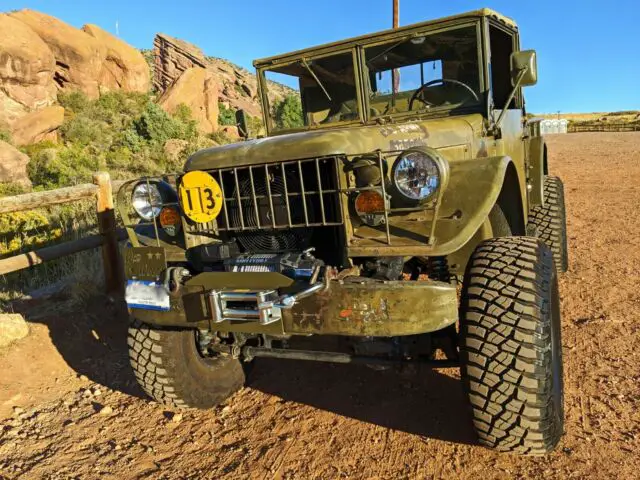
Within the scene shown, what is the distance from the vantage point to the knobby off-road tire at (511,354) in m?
2.42

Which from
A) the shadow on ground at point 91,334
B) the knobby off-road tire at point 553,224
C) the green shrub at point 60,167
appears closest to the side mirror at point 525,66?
the knobby off-road tire at point 553,224

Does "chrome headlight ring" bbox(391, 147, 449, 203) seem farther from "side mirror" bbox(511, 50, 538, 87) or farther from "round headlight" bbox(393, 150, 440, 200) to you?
"side mirror" bbox(511, 50, 538, 87)

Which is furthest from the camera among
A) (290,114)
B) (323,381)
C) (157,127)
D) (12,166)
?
(157,127)

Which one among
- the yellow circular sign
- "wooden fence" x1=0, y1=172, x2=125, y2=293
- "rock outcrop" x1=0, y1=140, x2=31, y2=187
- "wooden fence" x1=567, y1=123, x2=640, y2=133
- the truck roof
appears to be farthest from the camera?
"wooden fence" x1=567, y1=123, x2=640, y2=133

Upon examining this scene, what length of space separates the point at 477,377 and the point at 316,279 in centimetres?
88

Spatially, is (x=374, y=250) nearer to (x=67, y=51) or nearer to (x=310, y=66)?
(x=310, y=66)

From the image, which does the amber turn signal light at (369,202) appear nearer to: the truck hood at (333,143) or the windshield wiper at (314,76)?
the truck hood at (333,143)

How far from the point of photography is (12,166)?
55.6 ft

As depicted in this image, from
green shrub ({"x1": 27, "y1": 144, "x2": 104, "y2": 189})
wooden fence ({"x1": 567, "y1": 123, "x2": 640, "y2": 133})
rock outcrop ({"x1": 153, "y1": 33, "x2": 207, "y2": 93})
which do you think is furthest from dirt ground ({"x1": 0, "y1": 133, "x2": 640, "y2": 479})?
rock outcrop ({"x1": 153, "y1": 33, "x2": 207, "y2": 93})

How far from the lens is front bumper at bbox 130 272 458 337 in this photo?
244 cm

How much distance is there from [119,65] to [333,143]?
3546 centimetres

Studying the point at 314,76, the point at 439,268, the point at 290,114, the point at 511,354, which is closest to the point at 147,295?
the point at 439,268

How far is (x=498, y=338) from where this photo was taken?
2.44 meters

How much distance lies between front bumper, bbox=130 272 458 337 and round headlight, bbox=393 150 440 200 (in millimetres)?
445
